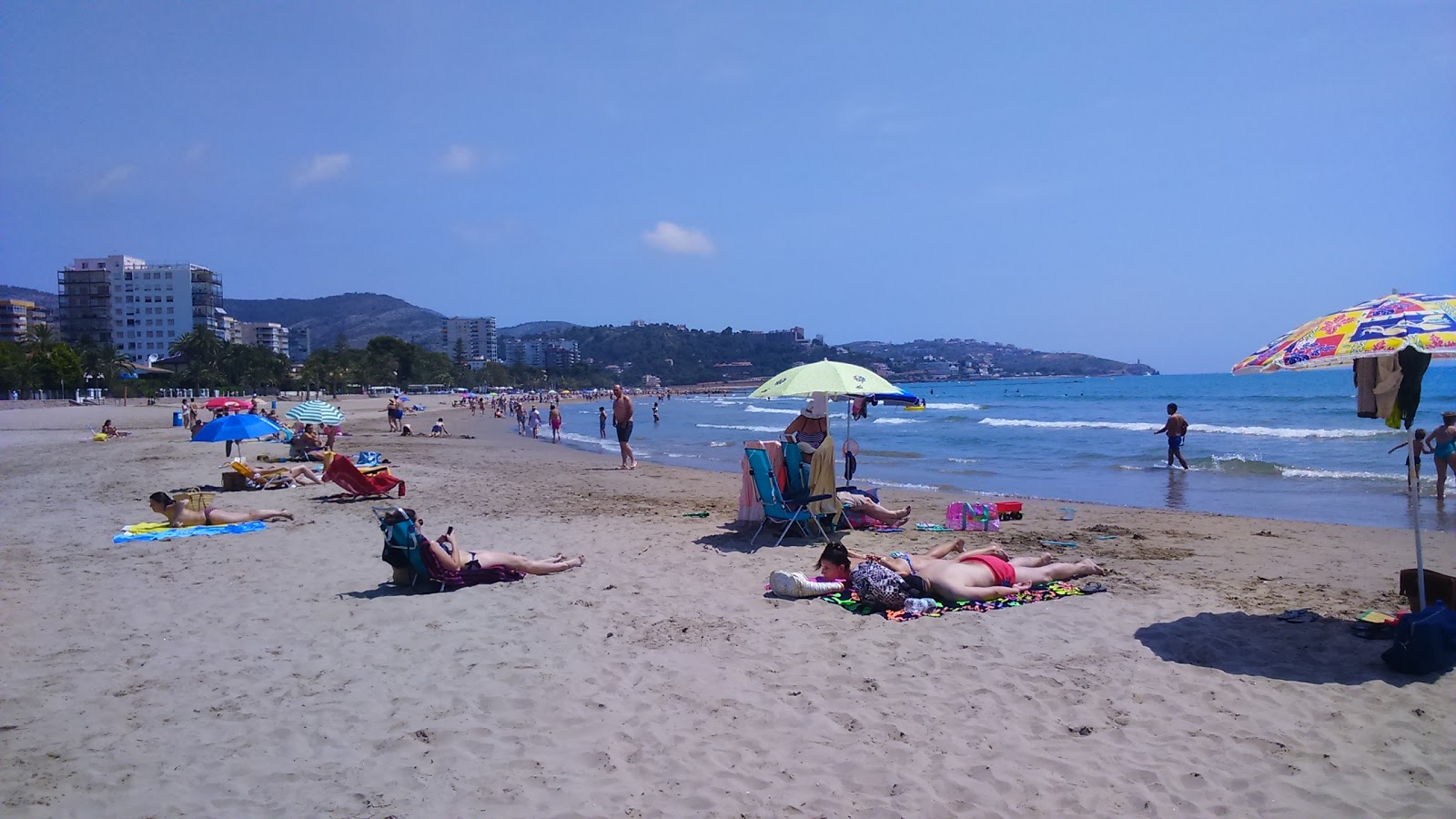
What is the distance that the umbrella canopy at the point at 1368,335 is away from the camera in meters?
3.94

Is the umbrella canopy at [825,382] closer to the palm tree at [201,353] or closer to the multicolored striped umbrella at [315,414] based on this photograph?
the multicolored striped umbrella at [315,414]

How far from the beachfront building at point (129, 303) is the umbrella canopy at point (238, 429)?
110905 mm

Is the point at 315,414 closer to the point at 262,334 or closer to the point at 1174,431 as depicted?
the point at 1174,431

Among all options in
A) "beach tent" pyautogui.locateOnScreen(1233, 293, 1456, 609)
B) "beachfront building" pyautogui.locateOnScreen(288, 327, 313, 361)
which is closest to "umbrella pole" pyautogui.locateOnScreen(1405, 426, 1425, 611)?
"beach tent" pyautogui.locateOnScreen(1233, 293, 1456, 609)

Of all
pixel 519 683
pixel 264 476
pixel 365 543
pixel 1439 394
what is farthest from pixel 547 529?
pixel 1439 394

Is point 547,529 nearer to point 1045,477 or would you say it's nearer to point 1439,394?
point 1045,477

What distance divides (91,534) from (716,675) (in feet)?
24.6

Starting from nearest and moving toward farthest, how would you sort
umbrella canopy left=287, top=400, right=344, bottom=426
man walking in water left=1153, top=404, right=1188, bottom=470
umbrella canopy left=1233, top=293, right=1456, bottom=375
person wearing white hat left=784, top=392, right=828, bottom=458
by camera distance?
umbrella canopy left=1233, top=293, right=1456, bottom=375 < person wearing white hat left=784, top=392, right=828, bottom=458 < umbrella canopy left=287, top=400, right=344, bottom=426 < man walking in water left=1153, top=404, right=1188, bottom=470

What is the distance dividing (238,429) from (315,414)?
216 centimetres

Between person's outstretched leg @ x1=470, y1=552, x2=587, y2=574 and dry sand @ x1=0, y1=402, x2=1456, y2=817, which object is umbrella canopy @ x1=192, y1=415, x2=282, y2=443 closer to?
dry sand @ x1=0, y1=402, x2=1456, y2=817

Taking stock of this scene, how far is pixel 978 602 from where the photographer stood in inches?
212

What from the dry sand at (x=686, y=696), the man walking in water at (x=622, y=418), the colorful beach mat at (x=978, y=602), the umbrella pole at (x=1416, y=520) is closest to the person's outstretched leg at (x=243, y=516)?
the dry sand at (x=686, y=696)

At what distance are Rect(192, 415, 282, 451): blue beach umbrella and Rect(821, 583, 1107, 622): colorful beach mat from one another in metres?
8.99

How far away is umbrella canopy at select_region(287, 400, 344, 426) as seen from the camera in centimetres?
1334
